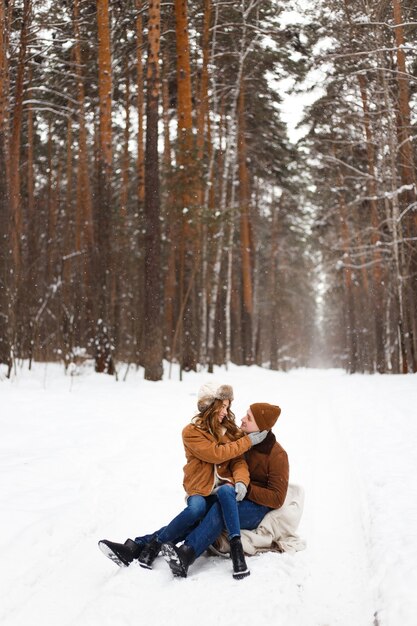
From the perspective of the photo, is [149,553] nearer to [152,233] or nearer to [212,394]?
[212,394]

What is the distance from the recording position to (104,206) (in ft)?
41.6

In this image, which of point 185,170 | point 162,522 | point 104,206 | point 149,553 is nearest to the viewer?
point 149,553

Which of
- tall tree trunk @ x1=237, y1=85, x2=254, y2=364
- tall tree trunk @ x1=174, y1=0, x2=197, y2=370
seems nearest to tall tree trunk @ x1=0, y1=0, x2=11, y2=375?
tall tree trunk @ x1=174, y1=0, x2=197, y2=370

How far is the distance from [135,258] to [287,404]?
7.46m

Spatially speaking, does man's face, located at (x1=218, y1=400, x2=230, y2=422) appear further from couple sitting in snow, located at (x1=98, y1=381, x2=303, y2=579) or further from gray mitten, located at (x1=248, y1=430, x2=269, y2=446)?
gray mitten, located at (x1=248, y1=430, x2=269, y2=446)

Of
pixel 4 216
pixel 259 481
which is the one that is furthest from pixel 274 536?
pixel 4 216

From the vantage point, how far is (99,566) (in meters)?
3.64

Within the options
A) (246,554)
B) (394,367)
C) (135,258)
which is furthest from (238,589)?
(394,367)

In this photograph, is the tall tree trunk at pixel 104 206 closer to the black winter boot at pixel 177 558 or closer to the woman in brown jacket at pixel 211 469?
the woman in brown jacket at pixel 211 469

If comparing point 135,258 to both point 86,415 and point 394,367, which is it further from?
point 394,367

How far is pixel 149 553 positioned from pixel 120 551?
23cm

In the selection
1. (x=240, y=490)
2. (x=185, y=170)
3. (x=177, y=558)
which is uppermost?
(x=185, y=170)

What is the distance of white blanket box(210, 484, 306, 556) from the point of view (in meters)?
3.86

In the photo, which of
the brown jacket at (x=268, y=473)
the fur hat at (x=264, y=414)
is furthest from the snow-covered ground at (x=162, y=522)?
the fur hat at (x=264, y=414)
